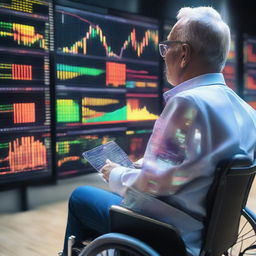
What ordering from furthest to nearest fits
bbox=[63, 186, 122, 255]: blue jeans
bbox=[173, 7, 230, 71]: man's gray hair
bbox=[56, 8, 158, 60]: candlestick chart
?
bbox=[56, 8, 158, 60]: candlestick chart < bbox=[63, 186, 122, 255]: blue jeans < bbox=[173, 7, 230, 71]: man's gray hair

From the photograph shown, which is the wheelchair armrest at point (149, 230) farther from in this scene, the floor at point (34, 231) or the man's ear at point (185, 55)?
the floor at point (34, 231)

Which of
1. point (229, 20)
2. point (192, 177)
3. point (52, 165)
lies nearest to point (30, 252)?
point (52, 165)

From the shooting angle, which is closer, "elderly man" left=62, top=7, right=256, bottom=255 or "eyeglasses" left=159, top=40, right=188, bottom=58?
"elderly man" left=62, top=7, right=256, bottom=255

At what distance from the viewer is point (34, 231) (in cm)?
258

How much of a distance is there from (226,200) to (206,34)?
0.53 meters

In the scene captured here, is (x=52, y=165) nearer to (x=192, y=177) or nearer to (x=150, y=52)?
(x=150, y=52)

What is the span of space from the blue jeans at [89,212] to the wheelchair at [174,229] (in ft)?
0.48

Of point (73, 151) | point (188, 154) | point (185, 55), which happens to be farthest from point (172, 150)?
point (73, 151)

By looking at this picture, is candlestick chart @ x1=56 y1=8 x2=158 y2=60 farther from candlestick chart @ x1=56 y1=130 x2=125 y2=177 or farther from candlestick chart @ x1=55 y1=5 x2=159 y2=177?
candlestick chart @ x1=56 y1=130 x2=125 y2=177

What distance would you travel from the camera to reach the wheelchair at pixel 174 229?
1091 millimetres

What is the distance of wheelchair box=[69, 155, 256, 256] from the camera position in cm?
109

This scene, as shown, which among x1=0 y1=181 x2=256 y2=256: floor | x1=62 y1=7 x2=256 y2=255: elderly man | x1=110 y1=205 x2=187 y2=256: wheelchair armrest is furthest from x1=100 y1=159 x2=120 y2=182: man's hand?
x1=0 y1=181 x2=256 y2=256: floor

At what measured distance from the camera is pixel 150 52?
3770 mm

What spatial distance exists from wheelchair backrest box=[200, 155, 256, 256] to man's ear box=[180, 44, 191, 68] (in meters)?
0.38
